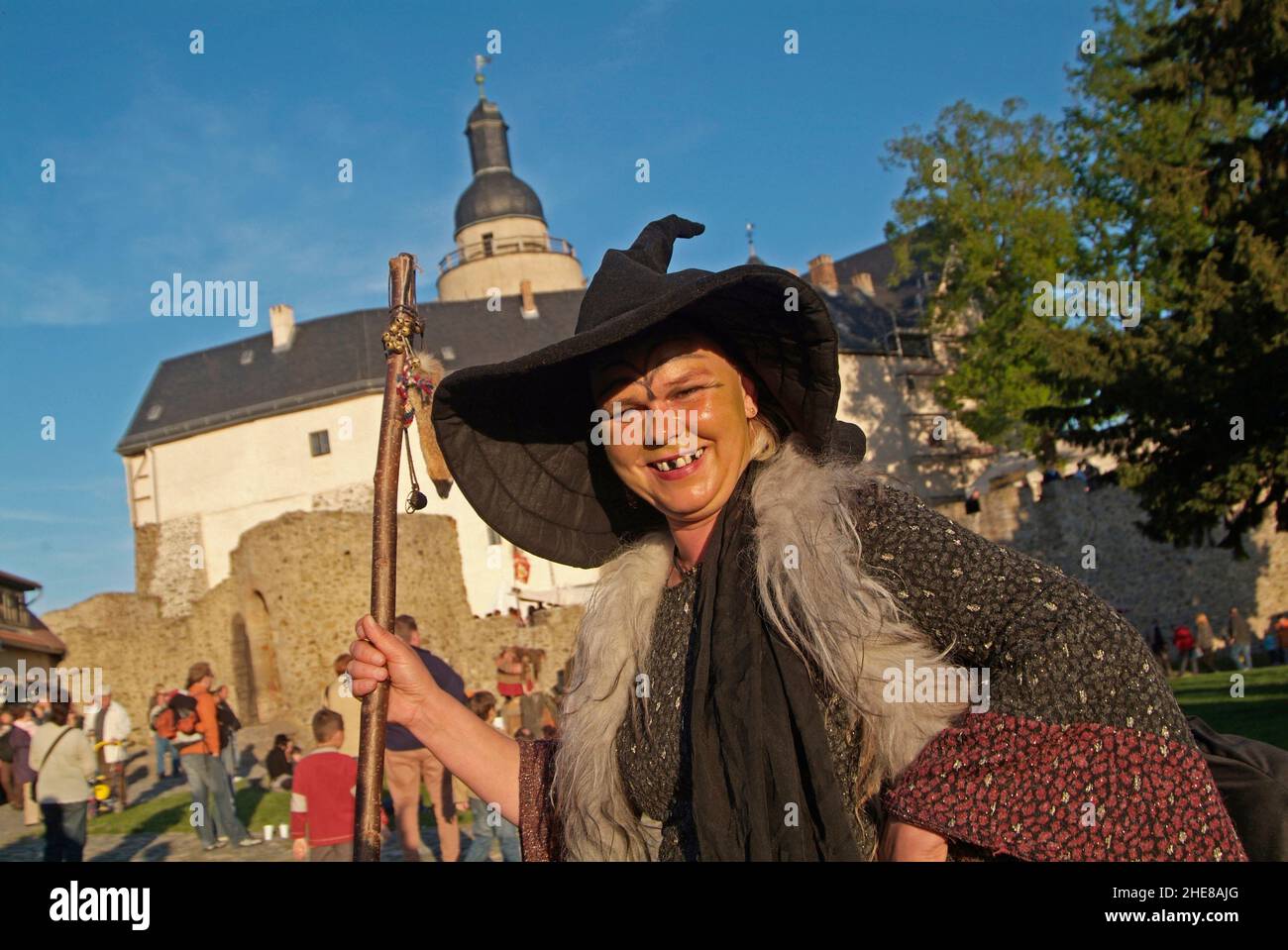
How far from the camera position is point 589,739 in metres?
2.43

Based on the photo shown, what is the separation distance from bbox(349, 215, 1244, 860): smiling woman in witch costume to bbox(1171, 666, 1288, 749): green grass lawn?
7009mm

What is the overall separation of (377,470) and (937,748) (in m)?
1.35

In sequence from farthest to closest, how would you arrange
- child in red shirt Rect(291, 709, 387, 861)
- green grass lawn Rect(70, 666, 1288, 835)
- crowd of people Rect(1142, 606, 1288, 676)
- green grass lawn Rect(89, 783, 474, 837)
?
1. crowd of people Rect(1142, 606, 1288, 676)
2. green grass lawn Rect(89, 783, 474, 837)
3. green grass lawn Rect(70, 666, 1288, 835)
4. child in red shirt Rect(291, 709, 387, 861)

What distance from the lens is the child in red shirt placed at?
21.7ft

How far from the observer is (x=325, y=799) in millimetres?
6742

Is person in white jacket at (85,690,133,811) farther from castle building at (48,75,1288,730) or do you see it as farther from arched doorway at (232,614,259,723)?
arched doorway at (232,614,259,723)

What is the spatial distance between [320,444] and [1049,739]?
42124 millimetres

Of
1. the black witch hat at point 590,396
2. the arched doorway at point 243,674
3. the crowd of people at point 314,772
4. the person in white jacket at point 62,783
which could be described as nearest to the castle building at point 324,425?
the arched doorway at point 243,674

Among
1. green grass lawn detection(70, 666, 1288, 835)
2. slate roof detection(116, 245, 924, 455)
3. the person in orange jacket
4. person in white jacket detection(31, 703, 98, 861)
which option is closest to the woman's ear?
person in white jacket detection(31, 703, 98, 861)

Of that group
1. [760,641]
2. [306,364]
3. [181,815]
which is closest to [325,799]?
[760,641]

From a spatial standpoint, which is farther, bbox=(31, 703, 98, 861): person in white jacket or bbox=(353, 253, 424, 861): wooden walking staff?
bbox=(31, 703, 98, 861): person in white jacket

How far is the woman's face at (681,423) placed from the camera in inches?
90.8
